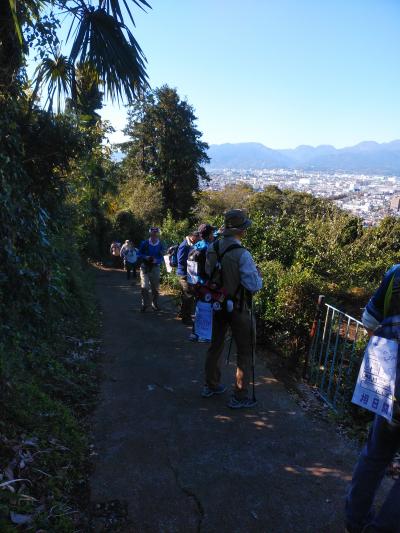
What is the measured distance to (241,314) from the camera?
418 cm

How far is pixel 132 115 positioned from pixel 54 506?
36.3 meters

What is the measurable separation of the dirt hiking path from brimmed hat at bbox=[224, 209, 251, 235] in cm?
179

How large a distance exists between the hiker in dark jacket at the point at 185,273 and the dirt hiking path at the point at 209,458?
6.55 feet

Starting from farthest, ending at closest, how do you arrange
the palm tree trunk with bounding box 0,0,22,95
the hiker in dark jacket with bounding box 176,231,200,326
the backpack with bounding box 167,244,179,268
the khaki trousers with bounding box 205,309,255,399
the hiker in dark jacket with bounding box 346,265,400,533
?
the backpack with bounding box 167,244,179,268, the hiker in dark jacket with bounding box 176,231,200,326, the khaki trousers with bounding box 205,309,255,399, the palm tree trunk with bounding box 0,0,22,95, the hiker in dark jacket with bounding box 346,265,400,533

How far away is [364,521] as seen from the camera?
2404 millimetres

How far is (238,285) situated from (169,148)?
3178 cm

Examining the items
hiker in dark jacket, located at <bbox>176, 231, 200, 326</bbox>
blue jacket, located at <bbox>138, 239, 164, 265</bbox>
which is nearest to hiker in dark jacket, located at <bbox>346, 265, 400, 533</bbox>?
hiker in dark jacket, located at <bbox>176, 231, 200, 326</bbox>

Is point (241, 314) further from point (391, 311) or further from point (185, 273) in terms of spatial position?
point (185, 273)

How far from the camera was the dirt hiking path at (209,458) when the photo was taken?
2.77 m

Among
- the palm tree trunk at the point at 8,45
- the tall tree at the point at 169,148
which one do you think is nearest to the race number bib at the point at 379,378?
the palm tree trunk at the point at 8,45

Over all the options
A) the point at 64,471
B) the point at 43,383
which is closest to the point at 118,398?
the point at 43,383

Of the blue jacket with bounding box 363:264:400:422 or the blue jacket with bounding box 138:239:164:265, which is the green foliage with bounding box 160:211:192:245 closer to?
the blue jacket with bounding box 138:239:164:265

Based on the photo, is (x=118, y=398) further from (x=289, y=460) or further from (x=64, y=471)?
(x=289, y=460)

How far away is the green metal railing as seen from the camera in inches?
164
